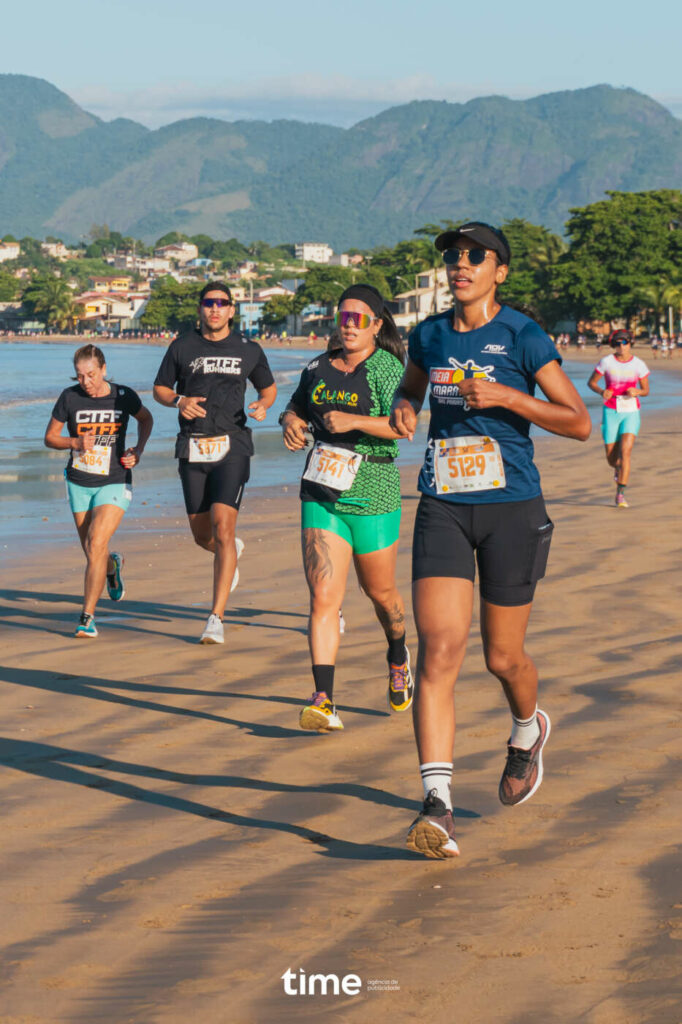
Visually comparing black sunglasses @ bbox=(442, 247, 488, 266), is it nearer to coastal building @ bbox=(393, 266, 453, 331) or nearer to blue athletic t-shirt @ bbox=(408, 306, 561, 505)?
blue athletic t-shirt @ bbox=(408, 306, 561, 505)

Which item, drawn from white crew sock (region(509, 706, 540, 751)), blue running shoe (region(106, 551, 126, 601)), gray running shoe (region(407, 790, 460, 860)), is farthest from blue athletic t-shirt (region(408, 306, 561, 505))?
blue running shoe (region(106, 551, 126, 601))

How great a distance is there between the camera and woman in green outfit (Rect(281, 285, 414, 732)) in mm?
5879

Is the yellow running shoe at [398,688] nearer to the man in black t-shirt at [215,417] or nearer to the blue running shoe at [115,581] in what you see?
A: the man in black t-shirt at [215,417]

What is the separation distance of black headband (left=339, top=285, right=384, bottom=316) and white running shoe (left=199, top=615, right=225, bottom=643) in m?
2.30

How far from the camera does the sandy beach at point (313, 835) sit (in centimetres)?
326

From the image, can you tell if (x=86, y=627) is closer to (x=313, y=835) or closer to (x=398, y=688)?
(x=398, y=688)

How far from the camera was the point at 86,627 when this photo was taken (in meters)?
7.96

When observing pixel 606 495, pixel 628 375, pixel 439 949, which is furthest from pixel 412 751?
pixel 606 495

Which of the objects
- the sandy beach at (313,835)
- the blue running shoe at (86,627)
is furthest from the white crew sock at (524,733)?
the blue running shoe at (86,627)

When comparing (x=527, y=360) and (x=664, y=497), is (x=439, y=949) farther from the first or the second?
(x=664, y=497)

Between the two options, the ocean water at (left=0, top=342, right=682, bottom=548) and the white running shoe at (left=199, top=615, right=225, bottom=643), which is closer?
the white running shoe at (left=199, top=615, right=225, bottom=643)

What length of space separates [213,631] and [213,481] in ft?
2.86

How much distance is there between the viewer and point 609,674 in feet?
21.9

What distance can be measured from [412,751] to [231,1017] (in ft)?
8.06
